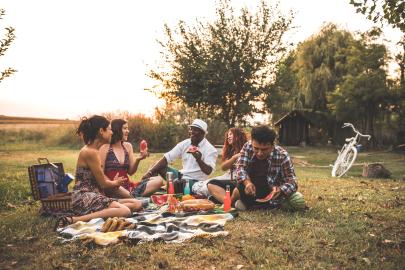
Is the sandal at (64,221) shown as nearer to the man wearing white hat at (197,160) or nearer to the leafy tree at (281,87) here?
the man wearing white hat at (197,160)

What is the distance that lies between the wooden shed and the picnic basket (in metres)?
36.3

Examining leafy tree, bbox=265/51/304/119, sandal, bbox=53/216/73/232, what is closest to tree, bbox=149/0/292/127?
leafy tree, bbox=265/51/304/119

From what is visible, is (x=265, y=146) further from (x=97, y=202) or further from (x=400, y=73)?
(x=400, y=73)

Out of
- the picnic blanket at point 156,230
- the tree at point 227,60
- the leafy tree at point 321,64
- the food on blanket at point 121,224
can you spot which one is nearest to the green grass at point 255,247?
the picnic blanket at point 156,230

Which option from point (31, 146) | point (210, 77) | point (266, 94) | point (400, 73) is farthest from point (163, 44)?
point (400, 73)

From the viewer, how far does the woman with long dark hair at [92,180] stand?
598 centimetres

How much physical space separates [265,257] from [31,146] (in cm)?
2852

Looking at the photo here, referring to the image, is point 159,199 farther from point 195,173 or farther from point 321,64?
point 321,64

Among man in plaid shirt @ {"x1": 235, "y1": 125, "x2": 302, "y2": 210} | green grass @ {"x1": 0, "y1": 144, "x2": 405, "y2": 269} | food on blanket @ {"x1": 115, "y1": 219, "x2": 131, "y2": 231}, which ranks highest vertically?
man in plaid shirt @ {"x1": 235, "y1": 125, "x2": 302, "y2": 210}

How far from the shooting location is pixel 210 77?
21.0 metres

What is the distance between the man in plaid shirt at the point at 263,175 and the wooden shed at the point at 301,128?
35.6 meters

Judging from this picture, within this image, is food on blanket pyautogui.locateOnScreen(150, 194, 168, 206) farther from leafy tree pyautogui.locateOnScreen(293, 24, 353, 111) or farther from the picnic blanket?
leafy tree pyautogui.locateOnScreen(293, 24, 353, 111)

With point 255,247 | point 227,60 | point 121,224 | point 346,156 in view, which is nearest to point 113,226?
point 121,224

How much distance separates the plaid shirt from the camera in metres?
6.52
